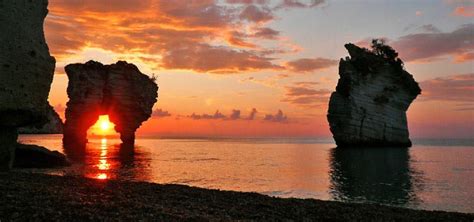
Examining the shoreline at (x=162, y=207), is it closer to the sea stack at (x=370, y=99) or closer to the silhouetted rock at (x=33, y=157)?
the silhouetted rock at (x=33, y=157)

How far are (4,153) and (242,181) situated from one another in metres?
21.4

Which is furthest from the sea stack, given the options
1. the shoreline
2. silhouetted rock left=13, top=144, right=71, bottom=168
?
the shoreline

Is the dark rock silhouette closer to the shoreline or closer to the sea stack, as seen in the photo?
the sea stack

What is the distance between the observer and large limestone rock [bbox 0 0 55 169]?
2416 centimetres

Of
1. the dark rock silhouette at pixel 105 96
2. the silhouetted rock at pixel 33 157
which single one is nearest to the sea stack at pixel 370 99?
the dark rock silhouette at pixel 105 96

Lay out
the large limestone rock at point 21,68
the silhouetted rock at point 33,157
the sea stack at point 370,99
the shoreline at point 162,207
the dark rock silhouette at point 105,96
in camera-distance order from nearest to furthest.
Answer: the shoreline at point 162,207 → the large limestone rock at point 21,68 → the silhouetted rock at point 33,157 → the dark rock silhouette at point 105,96 → the sea stack at point 370,99

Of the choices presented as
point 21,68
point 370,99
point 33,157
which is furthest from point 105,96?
point 21,68

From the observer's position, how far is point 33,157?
40.1 m

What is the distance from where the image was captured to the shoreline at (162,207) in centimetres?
1314

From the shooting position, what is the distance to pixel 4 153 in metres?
27.4

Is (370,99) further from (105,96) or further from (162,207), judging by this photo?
(162,207)

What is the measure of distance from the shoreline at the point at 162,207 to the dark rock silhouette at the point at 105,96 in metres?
81.2

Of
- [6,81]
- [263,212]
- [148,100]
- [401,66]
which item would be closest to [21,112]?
[6,81]

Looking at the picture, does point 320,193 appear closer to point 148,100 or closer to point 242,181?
point 242,181
